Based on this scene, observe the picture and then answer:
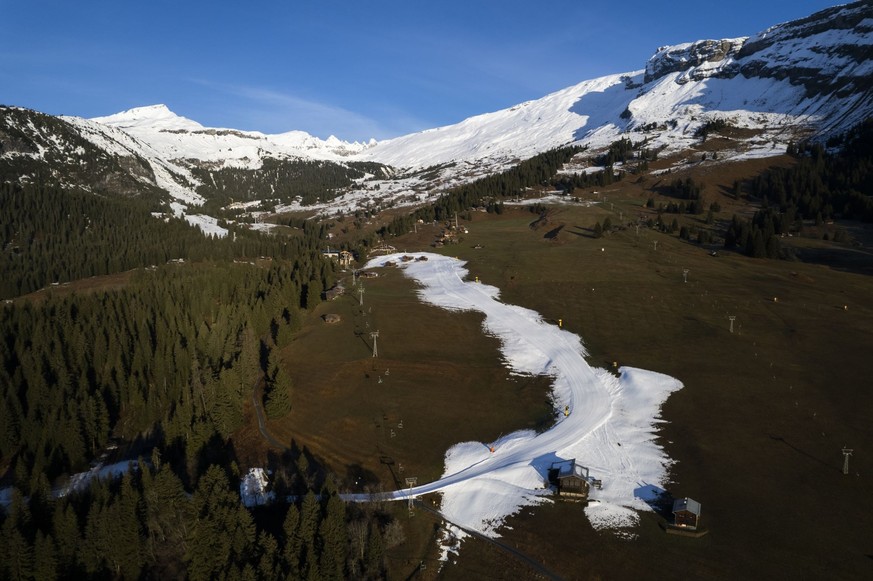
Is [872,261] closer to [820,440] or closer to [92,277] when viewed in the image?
[820,440]

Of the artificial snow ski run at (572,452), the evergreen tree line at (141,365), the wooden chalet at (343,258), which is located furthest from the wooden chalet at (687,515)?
the wooden chalet at (343,258)

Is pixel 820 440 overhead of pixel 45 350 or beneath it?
beneath

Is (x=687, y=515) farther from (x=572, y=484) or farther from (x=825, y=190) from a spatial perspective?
(x=825, y=190)

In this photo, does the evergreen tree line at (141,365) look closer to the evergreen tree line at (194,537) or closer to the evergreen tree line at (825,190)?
the evergreen tree line at (194,537)

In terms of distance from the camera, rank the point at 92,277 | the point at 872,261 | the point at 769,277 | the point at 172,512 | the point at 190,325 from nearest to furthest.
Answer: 1. the point at 172,512
2. the point at 190,325
3. the point at 769,277
4. the point at 872,261
5. the point at 92,277

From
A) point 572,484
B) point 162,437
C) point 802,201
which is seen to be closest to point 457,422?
point 572,484

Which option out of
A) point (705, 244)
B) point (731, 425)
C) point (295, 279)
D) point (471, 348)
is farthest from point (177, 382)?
point (705, 244)

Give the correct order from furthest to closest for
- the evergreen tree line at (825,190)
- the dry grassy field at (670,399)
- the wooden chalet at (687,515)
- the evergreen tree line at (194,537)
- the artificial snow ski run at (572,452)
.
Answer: the evergreen tree line at (825,190), the artificial snow ski run at (572,452), the wooden chalet at (687,515), the dry grassy field at (670,399), the evergreen tree line at (194,537)
